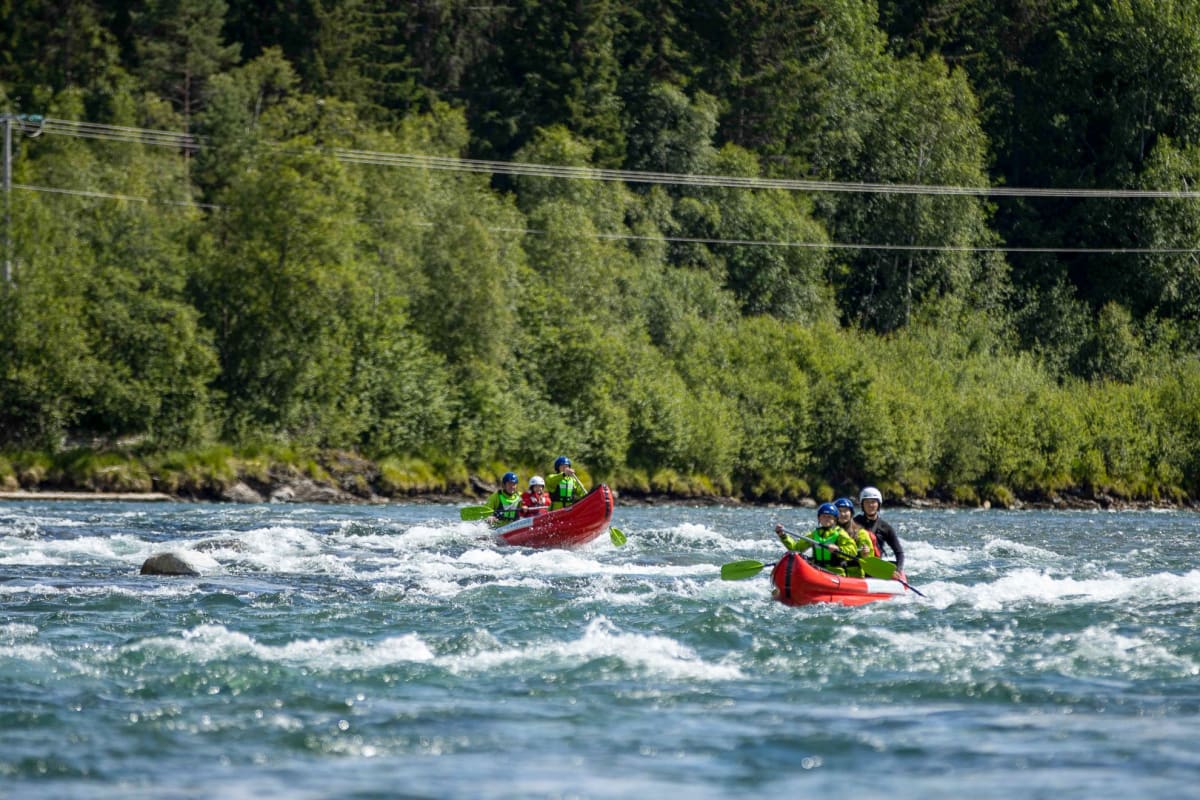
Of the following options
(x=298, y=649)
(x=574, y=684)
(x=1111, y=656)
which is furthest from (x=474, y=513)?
(x=574, y=684)

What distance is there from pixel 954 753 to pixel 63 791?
627 cm

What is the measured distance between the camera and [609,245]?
67.0 metres

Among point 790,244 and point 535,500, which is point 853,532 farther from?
point 790,244

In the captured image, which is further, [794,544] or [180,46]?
[180,46]

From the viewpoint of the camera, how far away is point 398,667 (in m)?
15.0

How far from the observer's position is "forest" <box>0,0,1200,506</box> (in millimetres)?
51969

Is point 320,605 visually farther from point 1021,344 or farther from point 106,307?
point 1021,344

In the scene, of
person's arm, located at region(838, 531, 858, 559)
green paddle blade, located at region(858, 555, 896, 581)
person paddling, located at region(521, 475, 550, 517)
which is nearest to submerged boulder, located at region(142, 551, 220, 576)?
person paddling, located at region(521, 475, 550, 517)

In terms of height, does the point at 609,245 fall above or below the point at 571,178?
below

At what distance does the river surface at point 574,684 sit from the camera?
1119 centimetres

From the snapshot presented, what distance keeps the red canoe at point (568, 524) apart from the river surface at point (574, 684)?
10.4 ft

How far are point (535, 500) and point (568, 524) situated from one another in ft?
7.78

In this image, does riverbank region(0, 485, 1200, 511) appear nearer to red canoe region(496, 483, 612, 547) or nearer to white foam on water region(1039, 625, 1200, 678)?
red canoe region(496, 483, 612, 547)

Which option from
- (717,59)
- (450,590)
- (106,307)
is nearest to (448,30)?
(717,59)
